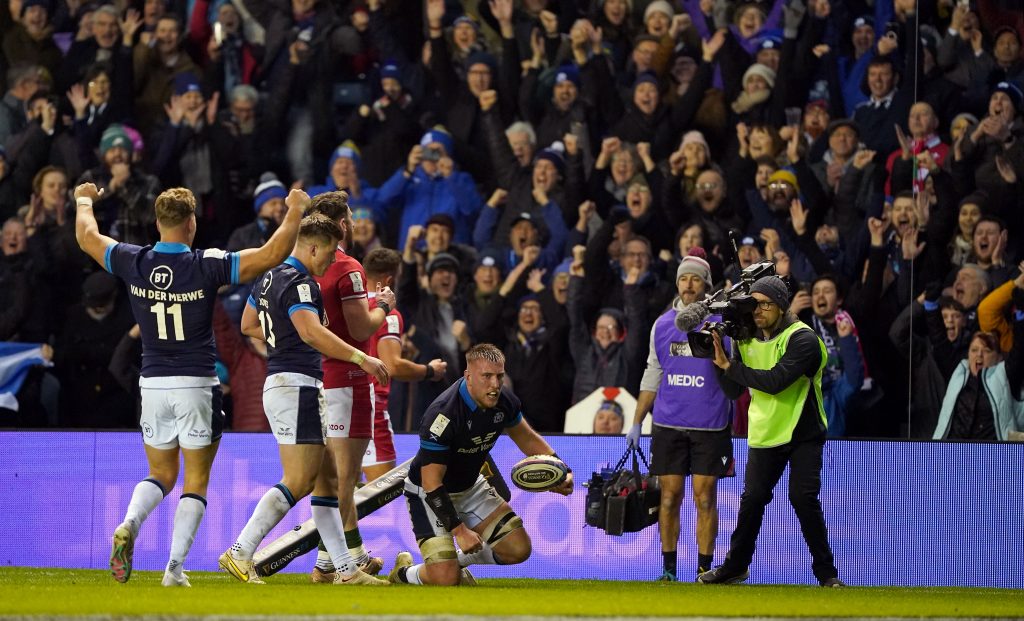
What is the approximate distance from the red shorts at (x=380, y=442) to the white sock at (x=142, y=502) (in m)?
1.98

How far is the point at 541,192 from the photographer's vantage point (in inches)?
502

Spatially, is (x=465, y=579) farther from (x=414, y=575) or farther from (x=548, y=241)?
(x=548, y=241)

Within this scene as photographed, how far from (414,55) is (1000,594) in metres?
7.81

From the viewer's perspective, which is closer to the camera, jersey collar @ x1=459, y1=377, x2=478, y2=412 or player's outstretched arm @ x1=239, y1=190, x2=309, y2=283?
player's outstretched arm @ x1=239, y1=190, x2=309, y2=283

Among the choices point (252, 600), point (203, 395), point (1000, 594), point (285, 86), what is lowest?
point (1000, 594)

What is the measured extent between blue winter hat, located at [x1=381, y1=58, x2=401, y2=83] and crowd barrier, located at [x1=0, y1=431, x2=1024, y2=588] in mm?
4864

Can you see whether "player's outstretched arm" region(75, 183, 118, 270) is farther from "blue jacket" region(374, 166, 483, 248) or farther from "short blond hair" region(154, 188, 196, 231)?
"blue jacket" region(374, 166, 483, 248)

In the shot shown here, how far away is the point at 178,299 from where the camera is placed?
262 inches

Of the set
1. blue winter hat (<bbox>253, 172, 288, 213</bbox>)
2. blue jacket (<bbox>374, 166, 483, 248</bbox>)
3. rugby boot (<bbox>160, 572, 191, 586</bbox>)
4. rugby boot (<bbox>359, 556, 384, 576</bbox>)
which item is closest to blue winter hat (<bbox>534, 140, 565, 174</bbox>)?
blue jacket (<bbox>374, 166, 483, 248</bbox>)

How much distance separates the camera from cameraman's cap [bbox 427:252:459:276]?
41.2 feet

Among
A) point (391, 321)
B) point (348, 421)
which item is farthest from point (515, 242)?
point (348, 421)

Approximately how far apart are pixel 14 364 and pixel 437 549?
658 centimetres

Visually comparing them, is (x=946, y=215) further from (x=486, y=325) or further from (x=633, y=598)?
(x=633, y=598)

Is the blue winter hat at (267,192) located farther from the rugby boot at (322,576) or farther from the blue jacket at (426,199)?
the rugby boot at (322,576)
